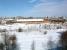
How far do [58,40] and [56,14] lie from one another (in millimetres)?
320

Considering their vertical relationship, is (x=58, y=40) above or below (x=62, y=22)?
below

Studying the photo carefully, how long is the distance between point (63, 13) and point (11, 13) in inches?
25.2

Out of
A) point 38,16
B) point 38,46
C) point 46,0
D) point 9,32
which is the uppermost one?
point 46,0

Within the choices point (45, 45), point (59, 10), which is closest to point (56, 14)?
point (59, 10)

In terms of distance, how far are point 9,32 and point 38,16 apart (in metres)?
0.39

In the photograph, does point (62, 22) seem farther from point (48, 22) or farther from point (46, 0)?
point (46, 0)

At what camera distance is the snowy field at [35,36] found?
2127 millimetres

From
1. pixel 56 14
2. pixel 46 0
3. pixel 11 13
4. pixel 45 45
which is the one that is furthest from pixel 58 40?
pixel 11 13

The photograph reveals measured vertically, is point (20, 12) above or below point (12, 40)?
above

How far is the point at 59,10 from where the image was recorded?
87.6 inches

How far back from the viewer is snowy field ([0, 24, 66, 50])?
2.13 meters

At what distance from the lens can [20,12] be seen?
7.13 feet

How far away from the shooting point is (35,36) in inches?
84.7

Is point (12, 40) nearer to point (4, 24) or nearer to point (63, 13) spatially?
point (4, 24)
